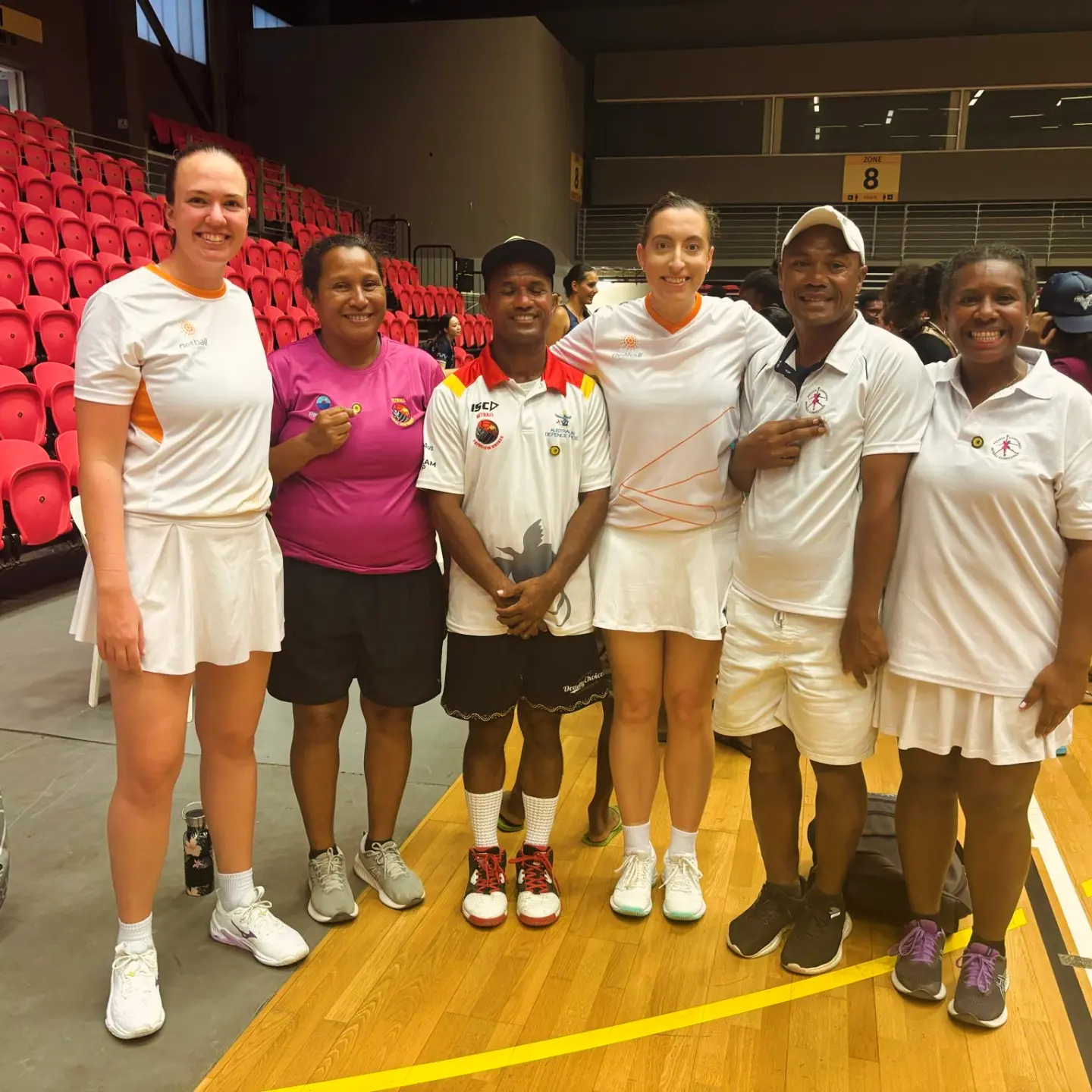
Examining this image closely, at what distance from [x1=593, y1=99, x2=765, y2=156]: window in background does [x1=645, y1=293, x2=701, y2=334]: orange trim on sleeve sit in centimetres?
1401

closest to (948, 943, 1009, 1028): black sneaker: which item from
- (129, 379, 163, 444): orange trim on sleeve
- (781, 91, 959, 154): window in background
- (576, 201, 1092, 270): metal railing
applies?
(129, 379, 163, 444): orange trim on sleeve

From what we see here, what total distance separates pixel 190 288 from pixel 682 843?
1.71 meters

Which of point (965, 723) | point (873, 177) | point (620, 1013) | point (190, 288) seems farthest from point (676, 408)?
point (873, 177)

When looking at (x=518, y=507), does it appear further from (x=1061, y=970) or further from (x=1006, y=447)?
(x=1061, y=970)

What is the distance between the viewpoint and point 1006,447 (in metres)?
1.69

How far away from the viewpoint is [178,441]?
1.73 meters

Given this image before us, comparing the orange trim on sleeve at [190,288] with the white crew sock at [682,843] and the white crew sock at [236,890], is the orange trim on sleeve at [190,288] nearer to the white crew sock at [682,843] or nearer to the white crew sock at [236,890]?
the white crew sock at [236,890]

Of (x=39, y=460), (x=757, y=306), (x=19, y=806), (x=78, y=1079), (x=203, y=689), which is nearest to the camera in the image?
(x=78, y=1079)

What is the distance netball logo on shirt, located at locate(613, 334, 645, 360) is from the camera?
6.98ft

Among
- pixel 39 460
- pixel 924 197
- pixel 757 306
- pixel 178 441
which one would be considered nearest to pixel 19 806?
pixel 178 441

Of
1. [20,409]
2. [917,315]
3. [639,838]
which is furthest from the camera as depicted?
[20,409]

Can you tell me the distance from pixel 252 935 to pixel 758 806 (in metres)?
1.20

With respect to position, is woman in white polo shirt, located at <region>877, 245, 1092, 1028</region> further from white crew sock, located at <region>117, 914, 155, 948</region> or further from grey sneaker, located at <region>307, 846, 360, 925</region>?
white crew sock, located at <region>117, 914, 155, 948</region>

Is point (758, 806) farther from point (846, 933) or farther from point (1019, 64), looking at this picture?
point (1019, 64)
